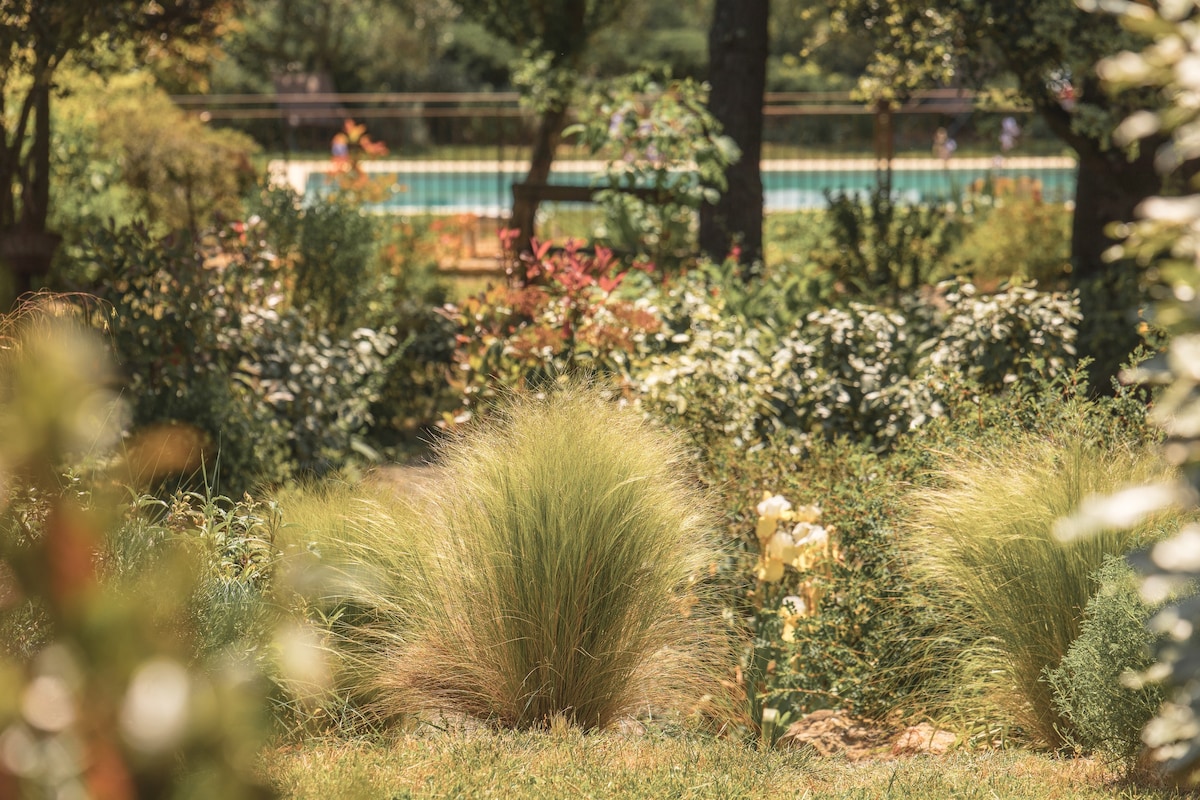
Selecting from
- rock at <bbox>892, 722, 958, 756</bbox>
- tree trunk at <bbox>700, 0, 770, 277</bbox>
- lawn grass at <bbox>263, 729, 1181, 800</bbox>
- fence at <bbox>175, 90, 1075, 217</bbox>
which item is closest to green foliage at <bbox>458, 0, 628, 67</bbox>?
tree trunk at <bbox>700, 0, 770, 277</bbox>

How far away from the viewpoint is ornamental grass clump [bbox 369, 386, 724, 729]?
3631 millimetres

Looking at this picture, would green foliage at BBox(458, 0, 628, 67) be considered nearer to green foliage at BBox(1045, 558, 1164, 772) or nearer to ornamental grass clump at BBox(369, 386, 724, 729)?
ornamental grass clump at BBox(369, 386, 724, 729)

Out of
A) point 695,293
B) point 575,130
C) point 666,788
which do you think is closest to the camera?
point 666,788

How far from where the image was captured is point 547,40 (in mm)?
9883

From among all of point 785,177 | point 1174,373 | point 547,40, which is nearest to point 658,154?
point 547,40

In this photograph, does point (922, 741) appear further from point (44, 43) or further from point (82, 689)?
point (44, 43)

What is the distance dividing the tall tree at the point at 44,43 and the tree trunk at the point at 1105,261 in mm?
5330

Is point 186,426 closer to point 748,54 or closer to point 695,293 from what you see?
point 695,293

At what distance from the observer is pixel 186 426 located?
575cm

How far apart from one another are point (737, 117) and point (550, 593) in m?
5.66

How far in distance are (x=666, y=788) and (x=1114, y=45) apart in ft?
17.6

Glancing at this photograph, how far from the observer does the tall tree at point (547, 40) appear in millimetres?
9523

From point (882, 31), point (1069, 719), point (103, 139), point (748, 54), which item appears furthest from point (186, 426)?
point (103, 139)

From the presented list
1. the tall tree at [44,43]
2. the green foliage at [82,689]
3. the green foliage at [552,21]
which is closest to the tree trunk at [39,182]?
the tall tree at [44,43]
